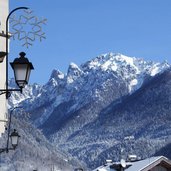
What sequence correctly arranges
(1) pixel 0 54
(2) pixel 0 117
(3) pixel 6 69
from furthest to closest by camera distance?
(2) pixel 0 117 < (3) pixel 6 69 < (1) pixel 0 54

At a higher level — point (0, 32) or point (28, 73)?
point (0, 32)

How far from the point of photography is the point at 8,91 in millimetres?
13953

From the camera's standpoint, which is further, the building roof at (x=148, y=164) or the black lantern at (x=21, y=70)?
the building roof at (x=148, y=164)

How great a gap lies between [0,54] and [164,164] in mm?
47490

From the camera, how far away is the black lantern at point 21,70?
13.8m

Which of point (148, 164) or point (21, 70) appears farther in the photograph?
point (148, 164)

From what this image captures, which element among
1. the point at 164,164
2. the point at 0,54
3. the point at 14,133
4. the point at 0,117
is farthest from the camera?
the point at 164,164

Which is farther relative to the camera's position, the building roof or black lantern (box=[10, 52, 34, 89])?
the building roof

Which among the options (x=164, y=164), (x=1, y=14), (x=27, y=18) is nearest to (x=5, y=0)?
(x=1, y=14)

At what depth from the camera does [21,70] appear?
13.9 meters

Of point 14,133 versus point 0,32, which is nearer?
point 0,32

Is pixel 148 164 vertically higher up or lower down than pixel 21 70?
higher up

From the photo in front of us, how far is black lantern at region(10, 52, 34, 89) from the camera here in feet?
45.2

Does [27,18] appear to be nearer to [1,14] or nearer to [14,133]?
[1,14]
